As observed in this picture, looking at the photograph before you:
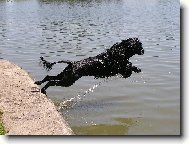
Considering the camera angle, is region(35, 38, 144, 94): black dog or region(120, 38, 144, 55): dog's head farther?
region(120, 38, 144, 55): dog's head

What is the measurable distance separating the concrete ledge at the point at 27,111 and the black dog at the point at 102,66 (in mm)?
Result: 739

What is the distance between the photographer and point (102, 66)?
1138 cm

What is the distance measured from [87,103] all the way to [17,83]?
8.45 feet

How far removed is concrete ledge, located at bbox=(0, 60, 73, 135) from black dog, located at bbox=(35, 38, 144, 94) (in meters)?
0.74

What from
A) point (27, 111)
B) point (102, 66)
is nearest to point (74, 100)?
point (102, 66)

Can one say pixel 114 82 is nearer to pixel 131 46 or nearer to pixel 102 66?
pixel 131 46

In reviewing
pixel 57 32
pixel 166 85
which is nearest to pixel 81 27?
pixel 57 32

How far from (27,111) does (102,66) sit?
8.36ft

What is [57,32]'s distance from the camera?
32375 mm

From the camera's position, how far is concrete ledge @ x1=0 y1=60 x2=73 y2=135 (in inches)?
348

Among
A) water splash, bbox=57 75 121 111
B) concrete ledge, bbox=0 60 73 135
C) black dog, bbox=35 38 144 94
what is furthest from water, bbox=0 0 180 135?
black dog, bbox=35 38 144 94

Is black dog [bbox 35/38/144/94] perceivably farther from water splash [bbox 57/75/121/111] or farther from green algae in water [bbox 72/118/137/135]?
green algae in water [bbox 72/118/137/135]

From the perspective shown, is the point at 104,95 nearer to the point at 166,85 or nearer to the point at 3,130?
the point at 166,85

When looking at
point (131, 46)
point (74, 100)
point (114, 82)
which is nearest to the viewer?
point (131, 46)
